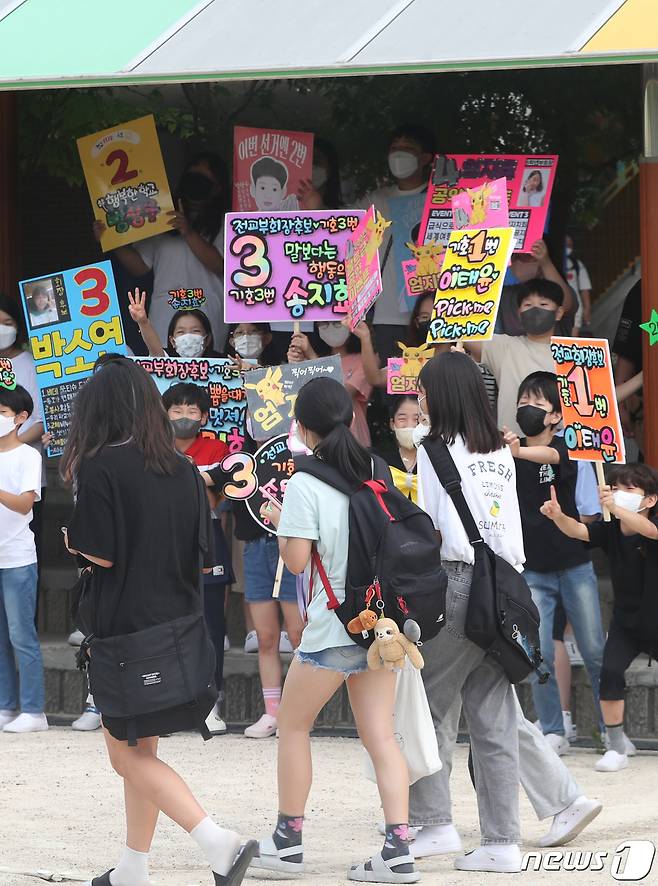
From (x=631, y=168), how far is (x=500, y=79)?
54.0 inches

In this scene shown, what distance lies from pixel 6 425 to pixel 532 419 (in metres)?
2.77

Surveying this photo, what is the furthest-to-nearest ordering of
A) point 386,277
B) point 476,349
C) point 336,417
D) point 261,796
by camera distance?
point 386,277, point 476,349, point 261,796, point 336,417

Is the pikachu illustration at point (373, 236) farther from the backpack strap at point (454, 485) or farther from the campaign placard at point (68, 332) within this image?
the backpack strap at point (454, 485)

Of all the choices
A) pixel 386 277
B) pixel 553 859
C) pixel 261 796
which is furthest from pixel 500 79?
pixel 553 859

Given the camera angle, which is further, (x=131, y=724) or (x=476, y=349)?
A: (x=476, y=349)

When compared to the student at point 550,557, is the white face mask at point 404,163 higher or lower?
higher

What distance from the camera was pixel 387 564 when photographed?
5.04 metres

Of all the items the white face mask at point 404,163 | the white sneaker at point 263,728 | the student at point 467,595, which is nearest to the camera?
the student at point 467,595

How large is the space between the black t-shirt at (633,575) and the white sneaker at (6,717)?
324 centimetres

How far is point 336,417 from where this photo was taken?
5.14m

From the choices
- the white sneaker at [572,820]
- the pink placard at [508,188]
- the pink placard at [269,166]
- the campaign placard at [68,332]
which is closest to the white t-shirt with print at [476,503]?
the white sneaker at [572,820]

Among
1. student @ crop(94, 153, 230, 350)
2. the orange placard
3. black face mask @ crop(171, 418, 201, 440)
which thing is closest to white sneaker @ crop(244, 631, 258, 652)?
black face mask @ crop(171, 418, 201, 440)

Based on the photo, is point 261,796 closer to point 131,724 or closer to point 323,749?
point 323,749

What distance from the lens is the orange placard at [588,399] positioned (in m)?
6.26
